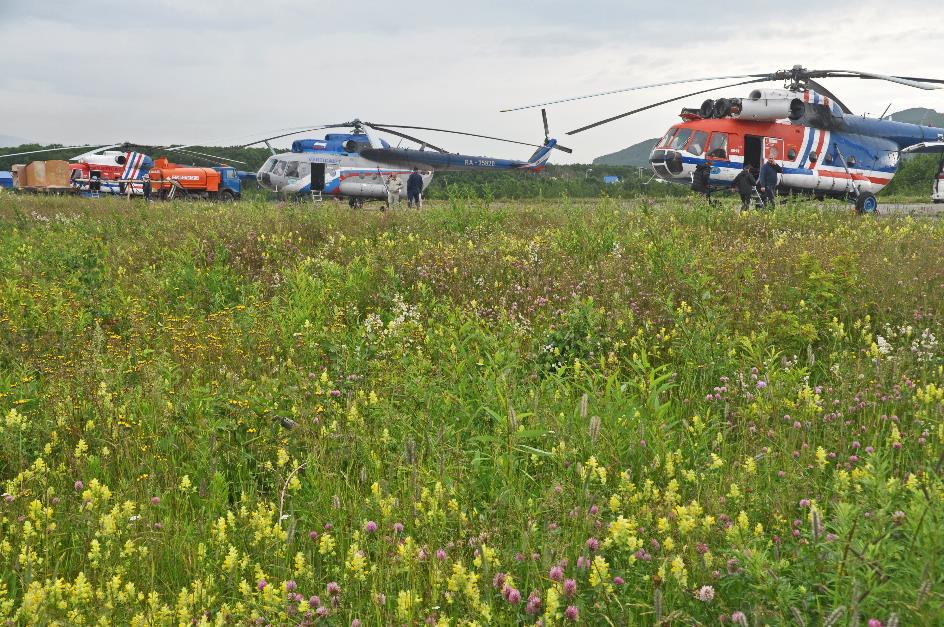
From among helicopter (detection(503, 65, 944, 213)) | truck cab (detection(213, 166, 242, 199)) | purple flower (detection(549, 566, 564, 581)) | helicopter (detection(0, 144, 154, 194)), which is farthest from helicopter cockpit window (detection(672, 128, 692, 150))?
helicopter (detection(0, 144, 154, 194))

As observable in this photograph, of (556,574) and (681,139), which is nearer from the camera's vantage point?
(556,574)

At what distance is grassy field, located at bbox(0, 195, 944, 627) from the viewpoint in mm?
2326

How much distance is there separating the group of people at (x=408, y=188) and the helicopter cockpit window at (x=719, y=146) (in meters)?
10.9

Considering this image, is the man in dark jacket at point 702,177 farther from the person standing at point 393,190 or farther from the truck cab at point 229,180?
the truck cab at point 229,180

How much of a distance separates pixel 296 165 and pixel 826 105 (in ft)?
66.8

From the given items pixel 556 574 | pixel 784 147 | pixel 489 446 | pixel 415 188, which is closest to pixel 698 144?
pixel 784 147

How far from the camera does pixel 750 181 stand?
18.7 m

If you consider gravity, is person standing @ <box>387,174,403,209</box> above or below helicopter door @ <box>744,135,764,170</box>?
below

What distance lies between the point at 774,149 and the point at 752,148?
66 centimetres

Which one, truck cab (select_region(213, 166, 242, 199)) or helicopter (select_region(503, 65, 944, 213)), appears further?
truck cab (select_region(213, 166, 242, 199))

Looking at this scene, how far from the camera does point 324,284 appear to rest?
313 inches

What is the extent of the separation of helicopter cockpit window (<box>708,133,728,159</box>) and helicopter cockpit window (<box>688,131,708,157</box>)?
7.4 inches

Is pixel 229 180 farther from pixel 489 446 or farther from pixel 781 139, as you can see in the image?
pixel 489 446

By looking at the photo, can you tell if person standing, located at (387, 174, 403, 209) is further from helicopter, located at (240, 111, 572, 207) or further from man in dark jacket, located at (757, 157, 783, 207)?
man in dark jacket, located at (757, 157, 783, 207)
